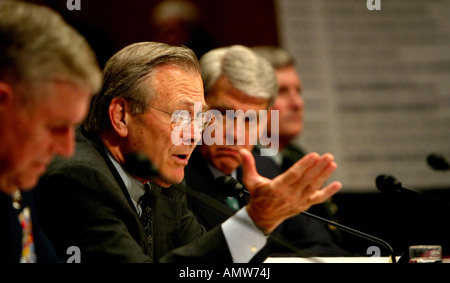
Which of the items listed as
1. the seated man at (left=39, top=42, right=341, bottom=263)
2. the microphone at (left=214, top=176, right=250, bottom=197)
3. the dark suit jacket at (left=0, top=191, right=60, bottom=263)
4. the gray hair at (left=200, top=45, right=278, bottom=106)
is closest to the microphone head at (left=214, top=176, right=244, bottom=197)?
the microphone at (left=214, top=176, right=250, bottom=197)

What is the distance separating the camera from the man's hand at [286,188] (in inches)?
60.1

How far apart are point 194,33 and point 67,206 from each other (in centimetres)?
214

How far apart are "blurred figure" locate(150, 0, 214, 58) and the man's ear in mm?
1467

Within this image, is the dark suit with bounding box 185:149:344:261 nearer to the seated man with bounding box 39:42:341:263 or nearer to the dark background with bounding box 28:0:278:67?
the seated man with bounding box 39:42:341:263

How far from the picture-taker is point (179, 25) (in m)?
3.62

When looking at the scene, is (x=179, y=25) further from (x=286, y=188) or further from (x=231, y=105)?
(x=286, y=188)

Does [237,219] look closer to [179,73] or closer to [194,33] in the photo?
[179,73]

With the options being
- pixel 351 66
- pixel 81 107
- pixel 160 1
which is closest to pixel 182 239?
pixel 81 107

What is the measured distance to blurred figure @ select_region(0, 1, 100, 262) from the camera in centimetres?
127

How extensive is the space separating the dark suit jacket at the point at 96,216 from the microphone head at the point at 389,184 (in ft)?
2.62

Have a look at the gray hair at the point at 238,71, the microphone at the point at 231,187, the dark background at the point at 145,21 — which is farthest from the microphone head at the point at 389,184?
the dark background at the point at 145,21

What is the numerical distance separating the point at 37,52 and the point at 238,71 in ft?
4.98

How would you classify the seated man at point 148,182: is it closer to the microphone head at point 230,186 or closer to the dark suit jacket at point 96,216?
the dark suit jacket at point 96,216
